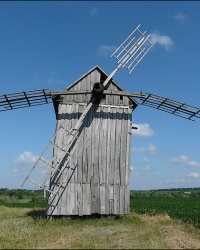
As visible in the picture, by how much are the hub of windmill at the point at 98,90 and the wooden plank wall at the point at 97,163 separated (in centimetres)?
68

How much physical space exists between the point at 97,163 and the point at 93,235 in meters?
5.11

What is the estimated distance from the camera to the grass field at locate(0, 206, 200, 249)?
12922mm

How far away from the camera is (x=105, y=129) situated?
63.8ft

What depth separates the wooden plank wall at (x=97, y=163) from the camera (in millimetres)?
18547

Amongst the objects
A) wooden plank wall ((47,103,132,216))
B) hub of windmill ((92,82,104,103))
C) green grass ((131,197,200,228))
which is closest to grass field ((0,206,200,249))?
wooden plank wall ((47,103,132,216))

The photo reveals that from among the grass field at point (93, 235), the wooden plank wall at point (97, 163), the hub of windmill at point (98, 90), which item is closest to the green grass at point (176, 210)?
the wooden plank wall at point (97, 163)

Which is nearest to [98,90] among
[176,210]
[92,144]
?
[92,144]

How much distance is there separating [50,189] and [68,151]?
2.14m

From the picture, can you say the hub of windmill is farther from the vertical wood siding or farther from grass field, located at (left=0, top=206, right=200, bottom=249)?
grass field, located at (left=0, top=206, right=200, bottom=249)

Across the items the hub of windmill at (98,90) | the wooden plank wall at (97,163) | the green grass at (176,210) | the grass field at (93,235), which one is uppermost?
the hub of windmill at (98,90)

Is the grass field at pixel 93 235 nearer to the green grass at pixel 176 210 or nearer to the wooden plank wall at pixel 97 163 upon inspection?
the wooden plank wall at pixel 97 163

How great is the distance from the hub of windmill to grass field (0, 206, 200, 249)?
6368 mm

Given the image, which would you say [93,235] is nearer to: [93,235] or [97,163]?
[93,235]

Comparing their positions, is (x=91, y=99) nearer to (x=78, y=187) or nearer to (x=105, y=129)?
(x=105, y=129)
